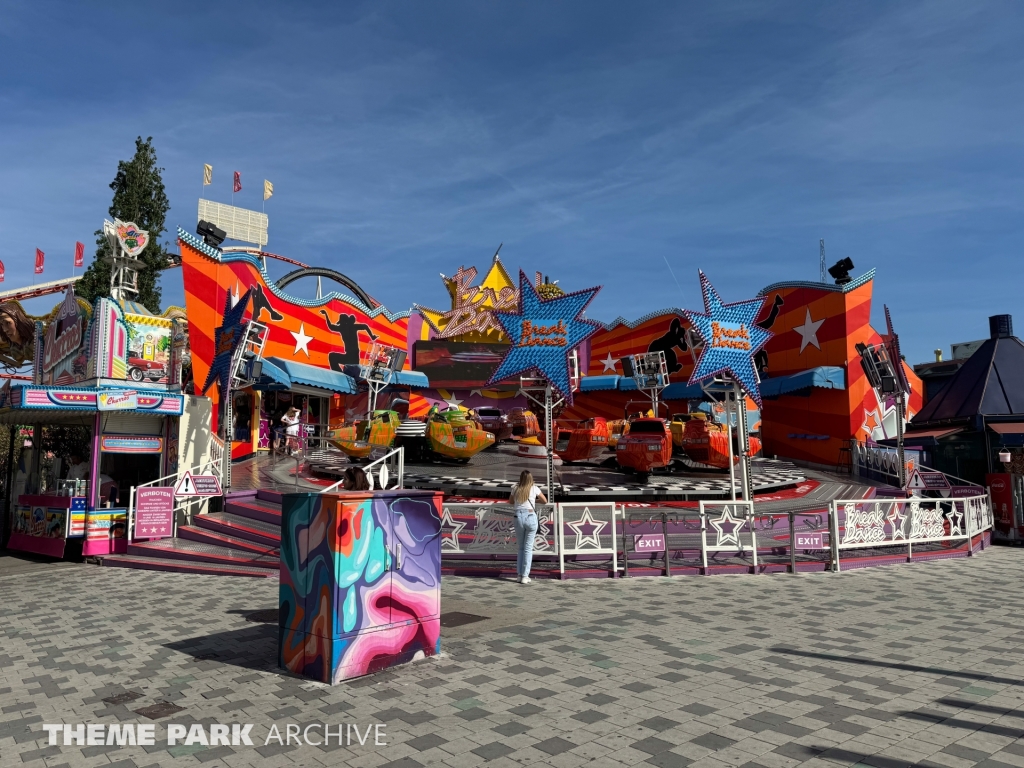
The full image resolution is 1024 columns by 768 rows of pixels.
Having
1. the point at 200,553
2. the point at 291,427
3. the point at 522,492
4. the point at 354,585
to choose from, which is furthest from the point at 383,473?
the point at 291,427

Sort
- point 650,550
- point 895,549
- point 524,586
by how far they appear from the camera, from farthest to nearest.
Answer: point 895,549 < point 650,550 < point 524,586

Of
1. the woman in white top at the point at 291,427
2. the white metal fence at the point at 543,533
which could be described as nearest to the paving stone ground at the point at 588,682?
the white metal fence at the point at 543,533

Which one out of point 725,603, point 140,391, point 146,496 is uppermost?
point 140,391

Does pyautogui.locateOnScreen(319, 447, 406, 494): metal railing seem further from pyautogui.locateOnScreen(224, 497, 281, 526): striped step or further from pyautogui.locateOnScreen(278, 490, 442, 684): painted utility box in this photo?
pyautogui.locateOnScreen(224, 497, 281, 526): striped step

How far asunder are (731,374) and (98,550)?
1343cm

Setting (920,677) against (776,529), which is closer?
(920,677)

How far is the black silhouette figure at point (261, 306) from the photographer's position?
25016 millimetres

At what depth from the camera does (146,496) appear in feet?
43.2

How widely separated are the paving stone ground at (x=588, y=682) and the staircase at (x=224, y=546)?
2.39 m

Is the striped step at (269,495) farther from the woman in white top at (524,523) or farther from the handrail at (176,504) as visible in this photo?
the woman in white top at (524,523)

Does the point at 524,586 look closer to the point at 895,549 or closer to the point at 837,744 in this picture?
the point at 837,744

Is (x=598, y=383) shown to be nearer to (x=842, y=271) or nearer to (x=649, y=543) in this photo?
(x=842, y=271)

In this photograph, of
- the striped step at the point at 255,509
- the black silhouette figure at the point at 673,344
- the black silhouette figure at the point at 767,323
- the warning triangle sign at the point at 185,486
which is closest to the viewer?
the striped step at the point at 255,509

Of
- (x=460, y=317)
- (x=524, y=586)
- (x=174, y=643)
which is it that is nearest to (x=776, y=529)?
(x=524, y=586)
